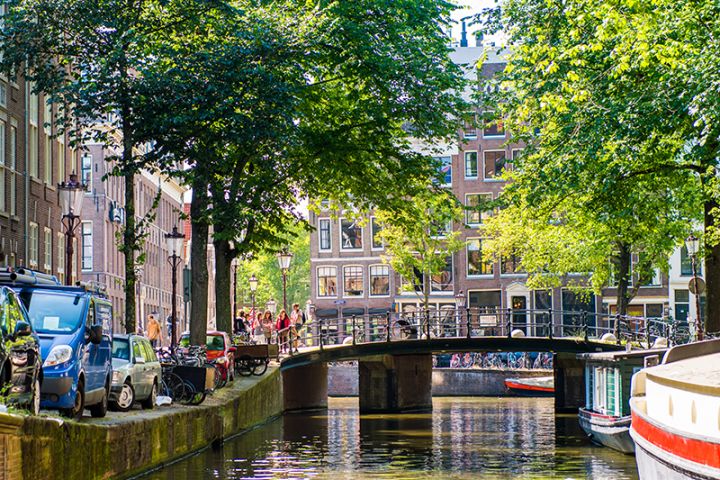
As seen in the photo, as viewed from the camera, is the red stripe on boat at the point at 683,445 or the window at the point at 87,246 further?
the window at the point at 87,246

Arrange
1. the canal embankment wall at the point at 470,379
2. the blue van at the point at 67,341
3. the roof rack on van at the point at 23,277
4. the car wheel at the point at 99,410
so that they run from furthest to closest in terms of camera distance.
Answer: the canal embankment wall at the point at 470,379, the car wheel at the point at 99,410, the blue van at the point at 67,341, the roof rack on van at the point at 23,277

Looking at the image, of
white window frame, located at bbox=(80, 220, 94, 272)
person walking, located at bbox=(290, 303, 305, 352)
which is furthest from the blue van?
white window frame, located at bbox=(80, 220, 94, 272)

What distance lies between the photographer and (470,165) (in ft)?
248

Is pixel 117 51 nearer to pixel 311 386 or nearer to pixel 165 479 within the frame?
pixel 165 479

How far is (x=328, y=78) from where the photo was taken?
3931 cm

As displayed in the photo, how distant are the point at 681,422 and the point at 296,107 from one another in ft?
78.7

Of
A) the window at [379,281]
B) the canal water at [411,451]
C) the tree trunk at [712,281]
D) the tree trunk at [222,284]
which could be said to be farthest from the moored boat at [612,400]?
the window at [379,281]

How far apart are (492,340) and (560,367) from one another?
4.64 meters

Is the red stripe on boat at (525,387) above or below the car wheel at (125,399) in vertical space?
below

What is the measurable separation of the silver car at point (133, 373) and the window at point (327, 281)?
51.4m

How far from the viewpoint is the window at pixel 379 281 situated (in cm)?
7819

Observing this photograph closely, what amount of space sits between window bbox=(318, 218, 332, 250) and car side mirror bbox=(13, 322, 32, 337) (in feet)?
205

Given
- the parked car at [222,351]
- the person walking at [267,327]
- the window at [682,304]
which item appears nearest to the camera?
the parked car at [222,351]

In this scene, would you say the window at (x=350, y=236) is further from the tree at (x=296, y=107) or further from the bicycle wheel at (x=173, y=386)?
the bicycle wheel at (x=173, y=386)
